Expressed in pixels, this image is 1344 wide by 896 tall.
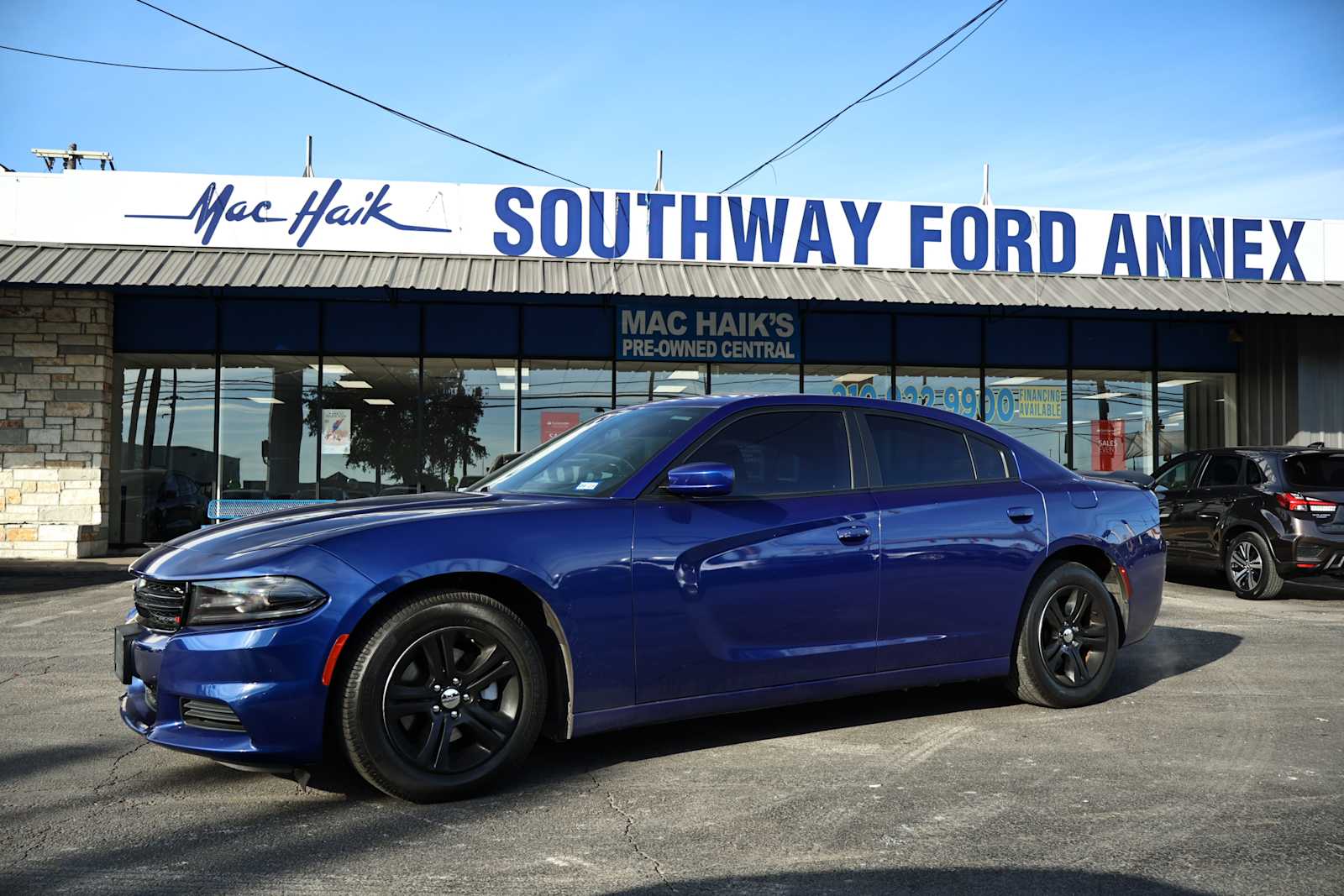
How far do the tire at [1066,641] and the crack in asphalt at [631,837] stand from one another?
2395 millimetres

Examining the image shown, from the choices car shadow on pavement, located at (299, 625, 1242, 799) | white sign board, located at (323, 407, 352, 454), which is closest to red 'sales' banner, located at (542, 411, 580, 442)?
white sign board, located at (323, 407, 352, 454)

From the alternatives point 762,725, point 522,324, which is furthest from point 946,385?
point 762,725

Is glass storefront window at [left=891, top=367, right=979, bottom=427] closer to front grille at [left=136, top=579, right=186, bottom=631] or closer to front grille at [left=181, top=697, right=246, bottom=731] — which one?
front grille at [left=136, top=579, right=186, bottom=631]

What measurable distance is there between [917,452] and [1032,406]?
13.9m

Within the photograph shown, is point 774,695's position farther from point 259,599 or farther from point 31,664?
point 31,664

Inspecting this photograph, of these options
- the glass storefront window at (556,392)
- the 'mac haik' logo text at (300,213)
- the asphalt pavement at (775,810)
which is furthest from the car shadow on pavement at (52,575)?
the asphalt pavement at (775,810)

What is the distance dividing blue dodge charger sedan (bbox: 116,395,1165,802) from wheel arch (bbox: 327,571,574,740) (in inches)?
0.5

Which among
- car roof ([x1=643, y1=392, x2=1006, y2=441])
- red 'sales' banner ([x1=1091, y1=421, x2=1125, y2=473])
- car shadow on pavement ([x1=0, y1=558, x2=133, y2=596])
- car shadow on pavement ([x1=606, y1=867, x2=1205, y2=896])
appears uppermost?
red 'sales' banner ([x1=1091, y1=421, x2=1125, y2=473])

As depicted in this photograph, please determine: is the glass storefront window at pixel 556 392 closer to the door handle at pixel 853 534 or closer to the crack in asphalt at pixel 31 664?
the crack in asphalt at pixel 31 664

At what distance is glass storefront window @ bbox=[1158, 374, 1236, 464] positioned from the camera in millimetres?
18953

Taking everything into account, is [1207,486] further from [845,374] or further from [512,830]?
[512,830]

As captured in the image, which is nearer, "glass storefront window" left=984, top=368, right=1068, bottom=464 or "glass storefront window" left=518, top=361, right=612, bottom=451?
"glass storefront window" left=518, top=361, right=612, bottom=451

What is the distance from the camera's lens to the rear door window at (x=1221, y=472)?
11.5 m

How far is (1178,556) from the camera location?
1230 centimetres
